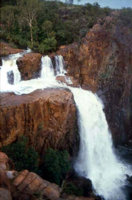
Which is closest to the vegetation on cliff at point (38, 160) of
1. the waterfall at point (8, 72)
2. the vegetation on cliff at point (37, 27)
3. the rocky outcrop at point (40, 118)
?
the rocky outcrop at point (40, 118)

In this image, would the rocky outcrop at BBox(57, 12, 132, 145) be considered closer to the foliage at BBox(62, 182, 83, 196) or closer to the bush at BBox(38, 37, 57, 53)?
the bush at BBox(38, 37, 57, 53)

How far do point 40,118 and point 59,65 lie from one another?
6845 mm

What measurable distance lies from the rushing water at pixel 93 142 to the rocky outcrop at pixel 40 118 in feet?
4.01

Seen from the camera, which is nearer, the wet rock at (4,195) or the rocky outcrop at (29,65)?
the wet rock at (4,195)

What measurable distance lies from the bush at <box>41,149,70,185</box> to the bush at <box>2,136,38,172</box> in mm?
742

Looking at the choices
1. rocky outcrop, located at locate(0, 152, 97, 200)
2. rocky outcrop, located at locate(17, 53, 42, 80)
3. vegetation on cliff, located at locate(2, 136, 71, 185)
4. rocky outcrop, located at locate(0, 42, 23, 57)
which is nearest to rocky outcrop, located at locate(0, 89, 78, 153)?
vegetation on cliff, located at locate(2, 136, 71, 185)

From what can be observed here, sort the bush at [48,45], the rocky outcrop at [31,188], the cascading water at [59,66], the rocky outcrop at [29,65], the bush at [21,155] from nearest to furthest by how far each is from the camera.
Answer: the rocky outcrop at [31,188] → the bush at [21,155] → the rocky outcrop at [29,65] → the cascading water at [59,66] → the bush at [48,45]

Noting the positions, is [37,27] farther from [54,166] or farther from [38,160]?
[54,166]

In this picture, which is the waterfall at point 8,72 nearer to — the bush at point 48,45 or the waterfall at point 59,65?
the bush at point 48,45

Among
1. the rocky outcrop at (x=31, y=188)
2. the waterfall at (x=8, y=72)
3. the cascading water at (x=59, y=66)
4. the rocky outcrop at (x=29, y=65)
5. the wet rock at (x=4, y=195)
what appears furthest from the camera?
the cascading water at (x=59, y=66)

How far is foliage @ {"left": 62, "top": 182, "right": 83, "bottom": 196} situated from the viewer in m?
11.7

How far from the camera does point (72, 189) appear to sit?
12.0 meters

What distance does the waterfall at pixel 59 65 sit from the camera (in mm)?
18220

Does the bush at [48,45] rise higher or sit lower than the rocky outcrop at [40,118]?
higher
